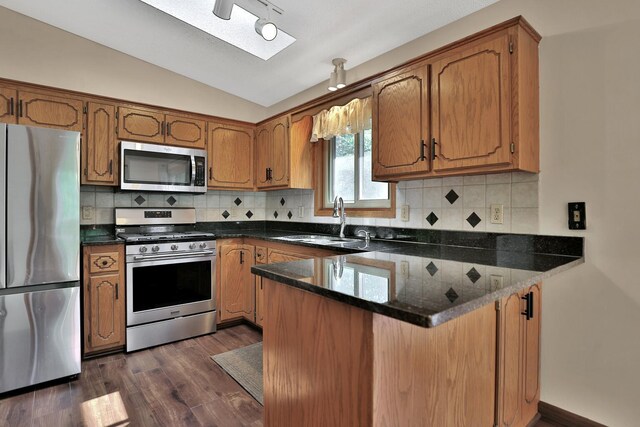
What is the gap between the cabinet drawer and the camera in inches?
97.9

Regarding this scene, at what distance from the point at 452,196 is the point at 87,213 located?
3043 millimetres

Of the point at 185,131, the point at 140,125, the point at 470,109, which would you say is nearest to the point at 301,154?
the point at 185,131

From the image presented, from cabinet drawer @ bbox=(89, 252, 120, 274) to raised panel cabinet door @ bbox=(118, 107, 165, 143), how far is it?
1.04 metres

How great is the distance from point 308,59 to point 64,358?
9.39 feet

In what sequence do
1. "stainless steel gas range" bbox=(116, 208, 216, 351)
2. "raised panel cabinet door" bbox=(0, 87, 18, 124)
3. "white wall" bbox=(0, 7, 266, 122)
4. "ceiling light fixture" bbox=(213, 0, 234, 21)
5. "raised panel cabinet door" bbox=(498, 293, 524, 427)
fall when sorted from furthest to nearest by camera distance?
"stainless steel gas range" bbox=(116, 208, 216, 351), "white wall" bbox=(0, 7, 266, 122), "raised panel cabinet door" bbox=(0, 87, 18, 124), "ceiling light fixture" bbox=(213, 0, 234, 21), "raised panel cabinet door" bbox=(498, 293, 524, 427)

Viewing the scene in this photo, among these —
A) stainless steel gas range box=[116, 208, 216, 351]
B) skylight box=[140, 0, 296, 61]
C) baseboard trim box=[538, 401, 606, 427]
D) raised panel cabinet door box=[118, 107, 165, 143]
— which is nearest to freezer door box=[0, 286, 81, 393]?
stainless steel gas range box=[116, 208, 216, 351]

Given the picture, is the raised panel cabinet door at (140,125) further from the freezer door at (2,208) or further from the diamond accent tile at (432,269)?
the diamond accent tile at (432,269)

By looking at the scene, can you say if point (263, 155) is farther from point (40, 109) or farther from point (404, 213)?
point (40, 109)

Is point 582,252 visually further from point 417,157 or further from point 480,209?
point 417,157

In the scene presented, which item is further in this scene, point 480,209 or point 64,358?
point 64,358

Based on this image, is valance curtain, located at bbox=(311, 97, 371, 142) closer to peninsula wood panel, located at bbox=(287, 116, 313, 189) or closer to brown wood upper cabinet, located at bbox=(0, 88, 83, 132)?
peninsula wood panel, located at bbox=(287, 116, 313, 189)

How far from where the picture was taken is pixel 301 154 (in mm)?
3273

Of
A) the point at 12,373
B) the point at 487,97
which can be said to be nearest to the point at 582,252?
the point at 487,97

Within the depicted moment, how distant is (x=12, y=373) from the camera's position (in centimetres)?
202
